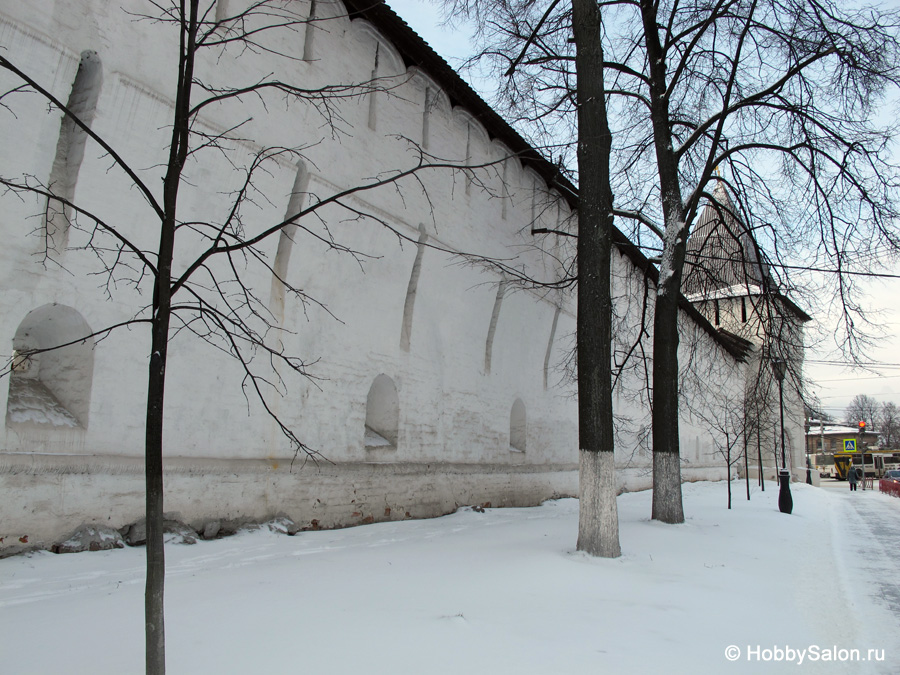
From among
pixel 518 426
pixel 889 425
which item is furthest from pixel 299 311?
pixel 889 425

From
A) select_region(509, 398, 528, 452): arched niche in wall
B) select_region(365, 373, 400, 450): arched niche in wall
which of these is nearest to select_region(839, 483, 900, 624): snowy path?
select_region(509, 398, 528, 452): arched niche in wall

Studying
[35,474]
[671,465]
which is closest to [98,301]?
[35,474]

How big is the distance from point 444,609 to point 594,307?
175 inches

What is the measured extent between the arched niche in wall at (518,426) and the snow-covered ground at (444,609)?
6138mm

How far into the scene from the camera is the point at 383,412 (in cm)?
1083

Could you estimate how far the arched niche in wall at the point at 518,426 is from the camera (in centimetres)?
1484

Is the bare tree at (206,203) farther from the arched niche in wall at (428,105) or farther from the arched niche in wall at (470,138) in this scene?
the arched niche in wall at (470,138)

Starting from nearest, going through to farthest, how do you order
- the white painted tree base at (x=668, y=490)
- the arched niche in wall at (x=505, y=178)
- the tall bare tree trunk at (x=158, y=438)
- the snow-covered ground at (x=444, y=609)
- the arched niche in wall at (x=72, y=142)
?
the tall bare tree trunk at (x=158, y=438) < the snow-covered ground at (x=444, y=609) < the arched niche in wall at (x=72, y=142) < the white painted tree base at (x=668, y=490) < the arched niche in wall at (x=505, y=178)

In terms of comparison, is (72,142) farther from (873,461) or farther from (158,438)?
(873,461)

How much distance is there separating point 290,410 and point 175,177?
593cm

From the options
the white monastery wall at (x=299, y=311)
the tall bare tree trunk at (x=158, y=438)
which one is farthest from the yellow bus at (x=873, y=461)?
the tall bare tree trunk at (x=158, y=438)

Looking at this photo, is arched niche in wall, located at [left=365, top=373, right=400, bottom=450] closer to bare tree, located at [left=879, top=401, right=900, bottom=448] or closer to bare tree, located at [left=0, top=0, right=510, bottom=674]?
bare tree, located at [left=0, top=0, right=510, bottom=674]

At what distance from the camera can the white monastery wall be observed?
6.11 metres

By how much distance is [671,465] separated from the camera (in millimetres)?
10773
